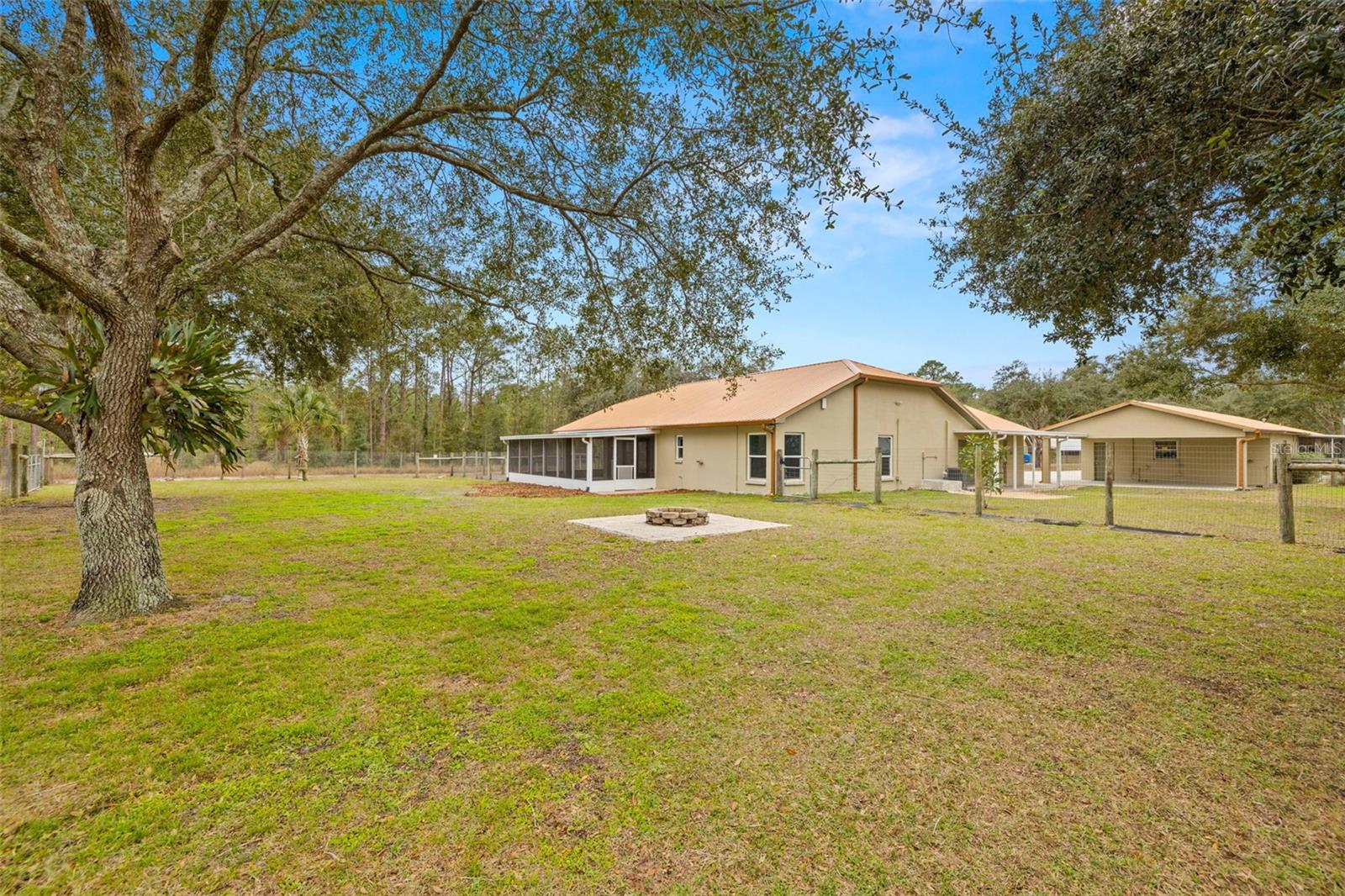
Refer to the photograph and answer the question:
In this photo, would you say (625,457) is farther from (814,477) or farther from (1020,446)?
(1020,446)

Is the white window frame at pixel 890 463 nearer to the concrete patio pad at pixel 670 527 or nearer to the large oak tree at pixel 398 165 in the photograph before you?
the concrete patio pad at pixel 670 527

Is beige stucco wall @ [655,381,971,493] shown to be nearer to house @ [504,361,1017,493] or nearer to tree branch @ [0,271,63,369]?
house @ [504,361,1017,493]

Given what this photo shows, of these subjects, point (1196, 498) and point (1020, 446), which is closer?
point (1196, 498)

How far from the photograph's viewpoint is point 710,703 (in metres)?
3.51

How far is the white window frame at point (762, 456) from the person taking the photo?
1678 centimetres

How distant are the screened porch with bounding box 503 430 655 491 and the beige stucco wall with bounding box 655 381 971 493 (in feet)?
1.86

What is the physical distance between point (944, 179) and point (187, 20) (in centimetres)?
862

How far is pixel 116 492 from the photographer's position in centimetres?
517

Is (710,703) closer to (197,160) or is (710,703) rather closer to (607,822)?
(607,822)

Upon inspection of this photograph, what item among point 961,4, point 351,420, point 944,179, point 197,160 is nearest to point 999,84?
point 944,179

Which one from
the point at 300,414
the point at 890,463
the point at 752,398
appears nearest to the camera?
the point at 890,463

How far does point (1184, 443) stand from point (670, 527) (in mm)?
22996

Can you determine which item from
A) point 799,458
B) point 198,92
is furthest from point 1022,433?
point 198,92

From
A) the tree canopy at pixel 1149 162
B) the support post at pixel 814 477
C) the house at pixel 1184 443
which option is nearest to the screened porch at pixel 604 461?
the support post at pixel 814 477
